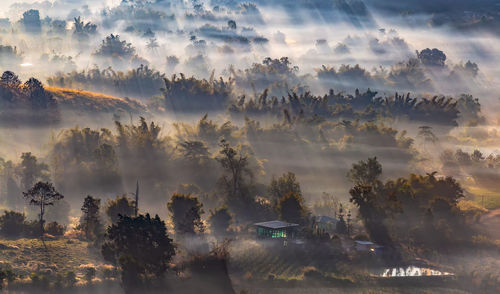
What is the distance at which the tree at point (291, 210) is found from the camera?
103 meters

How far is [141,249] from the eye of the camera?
242ft

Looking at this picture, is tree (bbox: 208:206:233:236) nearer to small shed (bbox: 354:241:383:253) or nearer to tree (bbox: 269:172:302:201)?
tree (bbox: 269:172:302:201)

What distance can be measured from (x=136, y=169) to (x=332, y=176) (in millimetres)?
56374

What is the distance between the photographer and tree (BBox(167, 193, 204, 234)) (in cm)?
9775

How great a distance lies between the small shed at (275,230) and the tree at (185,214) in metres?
10.5

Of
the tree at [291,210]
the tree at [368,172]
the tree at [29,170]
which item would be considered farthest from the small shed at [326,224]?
the tree at [29,170]

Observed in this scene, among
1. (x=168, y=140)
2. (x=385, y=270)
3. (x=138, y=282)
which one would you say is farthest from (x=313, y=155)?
(x=138, y=282)

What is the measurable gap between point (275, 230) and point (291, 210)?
273 inches

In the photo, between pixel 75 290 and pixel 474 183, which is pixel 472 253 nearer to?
pixel 75 290

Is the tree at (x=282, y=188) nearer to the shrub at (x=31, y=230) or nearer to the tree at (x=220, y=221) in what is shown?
the tree at (x=220, y=221)

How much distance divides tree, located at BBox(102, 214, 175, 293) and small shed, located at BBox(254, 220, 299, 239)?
86.4ft

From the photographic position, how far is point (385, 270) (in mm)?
87250

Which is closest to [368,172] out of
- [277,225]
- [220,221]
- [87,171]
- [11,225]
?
[277,225]

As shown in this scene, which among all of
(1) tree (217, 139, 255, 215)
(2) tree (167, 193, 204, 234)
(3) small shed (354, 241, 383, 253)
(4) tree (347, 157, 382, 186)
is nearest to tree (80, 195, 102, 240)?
(2) tree (167, 193, 204, 234)
